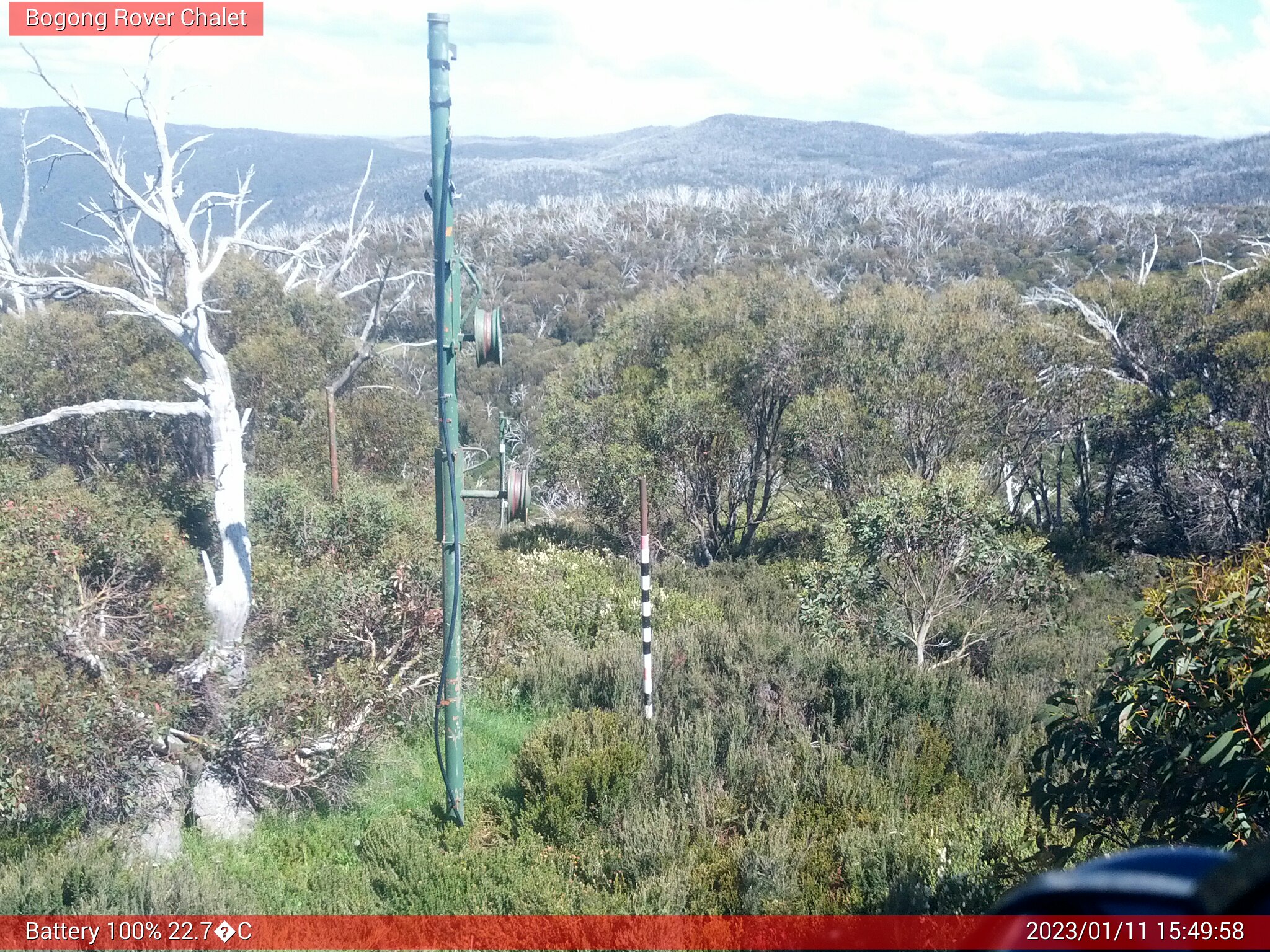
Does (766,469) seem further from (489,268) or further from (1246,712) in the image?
(489,268)

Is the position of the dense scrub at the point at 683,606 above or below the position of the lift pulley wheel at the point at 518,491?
below

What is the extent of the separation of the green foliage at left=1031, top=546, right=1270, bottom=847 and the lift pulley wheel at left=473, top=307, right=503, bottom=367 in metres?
3.63

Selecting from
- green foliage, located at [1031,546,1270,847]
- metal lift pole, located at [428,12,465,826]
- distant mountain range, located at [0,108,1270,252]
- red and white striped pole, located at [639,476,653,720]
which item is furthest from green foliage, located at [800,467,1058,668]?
distant mountain range, located at [0,108,1270,252]

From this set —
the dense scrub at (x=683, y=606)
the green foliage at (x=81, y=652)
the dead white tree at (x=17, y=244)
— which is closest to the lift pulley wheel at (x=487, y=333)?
the dense scrub at (x=683, y=606)

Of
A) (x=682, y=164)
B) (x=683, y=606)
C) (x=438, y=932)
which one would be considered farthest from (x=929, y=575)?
(x=682, y=164)

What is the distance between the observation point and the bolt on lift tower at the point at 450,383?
5.98 metres

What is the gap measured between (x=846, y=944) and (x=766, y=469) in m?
17.9

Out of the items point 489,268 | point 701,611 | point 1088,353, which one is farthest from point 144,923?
point 489,268

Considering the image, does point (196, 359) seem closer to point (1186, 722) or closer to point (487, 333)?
point (487, 333)

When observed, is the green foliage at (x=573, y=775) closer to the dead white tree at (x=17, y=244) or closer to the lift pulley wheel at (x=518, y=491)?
the lift pulley wheel at (x=518, y=491)

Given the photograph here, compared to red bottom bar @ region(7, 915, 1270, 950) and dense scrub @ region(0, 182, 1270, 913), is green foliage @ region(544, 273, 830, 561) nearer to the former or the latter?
dense scrub @ region(0, 182, 1270, 913)

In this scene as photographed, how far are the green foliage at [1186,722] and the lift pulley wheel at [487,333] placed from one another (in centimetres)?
363

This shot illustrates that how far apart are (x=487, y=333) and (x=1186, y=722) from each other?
4.08 meters

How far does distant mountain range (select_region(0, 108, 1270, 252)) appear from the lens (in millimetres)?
77062
